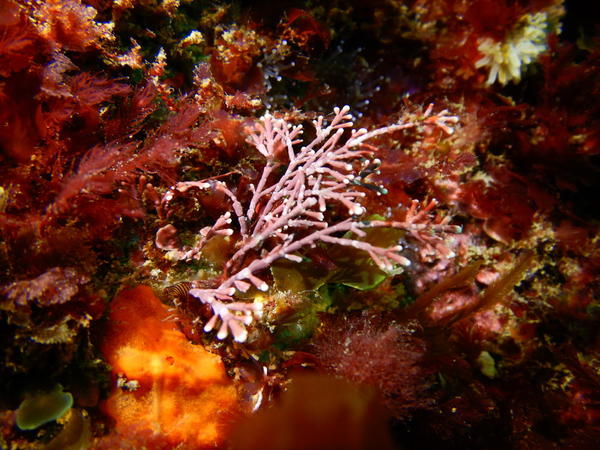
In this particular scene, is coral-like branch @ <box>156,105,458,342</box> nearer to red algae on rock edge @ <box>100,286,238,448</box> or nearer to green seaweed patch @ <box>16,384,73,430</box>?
red algae on rock edge @ <box>100,286,238,448</box>

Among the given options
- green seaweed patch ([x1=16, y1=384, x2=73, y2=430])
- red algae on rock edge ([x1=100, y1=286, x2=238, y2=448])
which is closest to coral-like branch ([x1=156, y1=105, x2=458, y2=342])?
red algae on rock edge ([x1=100, y1=286, x2=238, y2=448])

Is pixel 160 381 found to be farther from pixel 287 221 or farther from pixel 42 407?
pixel 287 221

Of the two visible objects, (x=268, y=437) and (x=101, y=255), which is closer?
(x=268, y=437)

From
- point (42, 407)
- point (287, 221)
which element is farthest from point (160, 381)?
point (287, 221)

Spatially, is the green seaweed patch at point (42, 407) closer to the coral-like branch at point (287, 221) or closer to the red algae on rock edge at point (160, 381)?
the red algae on rock edge at point (160, 381)

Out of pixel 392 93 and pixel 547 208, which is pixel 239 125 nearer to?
pixel 392 93

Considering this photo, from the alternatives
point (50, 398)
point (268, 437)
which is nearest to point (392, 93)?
point (268, 437)

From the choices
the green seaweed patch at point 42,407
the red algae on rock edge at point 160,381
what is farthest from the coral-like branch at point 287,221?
the green seaweed patch at point 42,407
